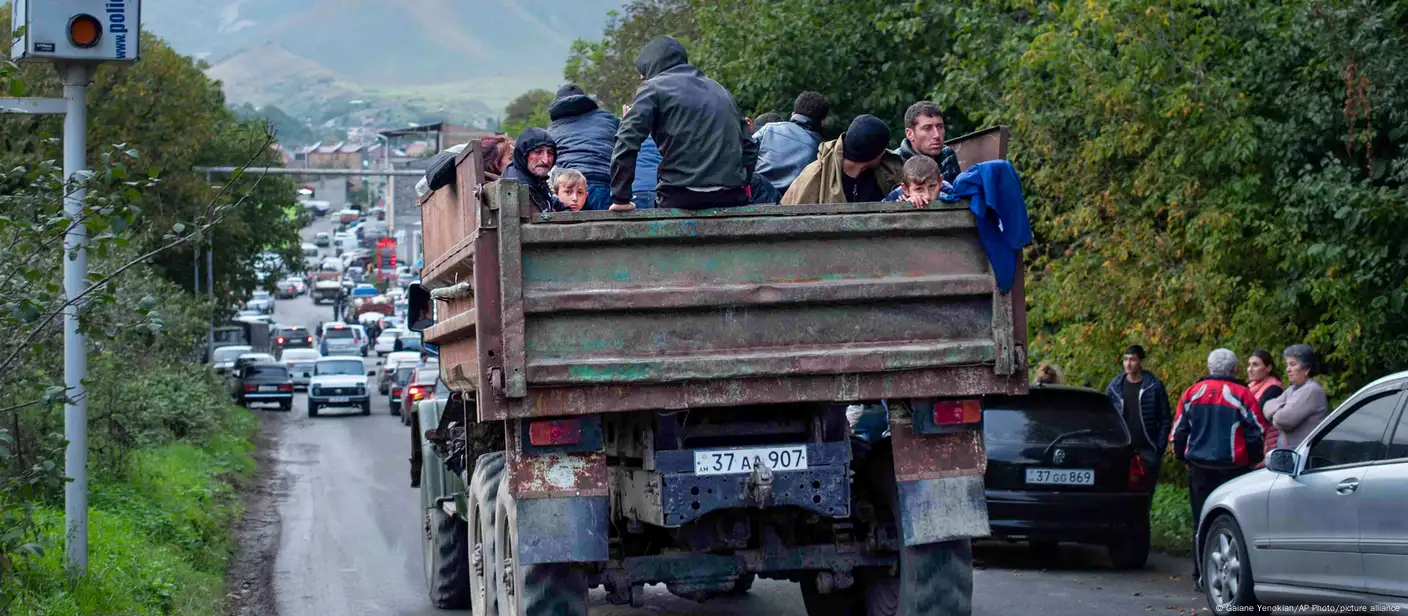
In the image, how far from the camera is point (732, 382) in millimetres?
6738

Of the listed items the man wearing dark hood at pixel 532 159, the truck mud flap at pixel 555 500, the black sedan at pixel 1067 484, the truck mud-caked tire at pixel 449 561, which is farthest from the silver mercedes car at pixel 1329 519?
the truck mud-caked tire at pixel 449 561

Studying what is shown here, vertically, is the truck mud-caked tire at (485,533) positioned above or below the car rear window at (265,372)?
below

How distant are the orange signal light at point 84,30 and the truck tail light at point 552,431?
3640mm

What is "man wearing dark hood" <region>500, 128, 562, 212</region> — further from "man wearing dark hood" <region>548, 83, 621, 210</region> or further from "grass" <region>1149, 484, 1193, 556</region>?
"grass" <region>1149, 484, 1193, 556</region>

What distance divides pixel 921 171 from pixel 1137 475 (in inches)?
213

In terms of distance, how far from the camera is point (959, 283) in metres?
6.94

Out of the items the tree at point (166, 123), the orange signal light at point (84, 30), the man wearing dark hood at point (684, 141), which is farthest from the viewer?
the tree at point (166, 123)

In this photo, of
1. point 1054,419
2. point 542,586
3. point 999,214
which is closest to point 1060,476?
point 1054,419

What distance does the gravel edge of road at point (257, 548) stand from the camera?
11023 millimetres

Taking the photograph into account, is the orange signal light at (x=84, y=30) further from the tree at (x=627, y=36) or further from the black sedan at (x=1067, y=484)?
the tree at (x=627, y=36)

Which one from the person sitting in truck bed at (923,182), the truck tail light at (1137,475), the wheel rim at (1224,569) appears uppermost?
the person sitting in truck bed at (923,182)

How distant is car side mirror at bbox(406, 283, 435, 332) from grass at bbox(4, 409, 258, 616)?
2179 millimetres

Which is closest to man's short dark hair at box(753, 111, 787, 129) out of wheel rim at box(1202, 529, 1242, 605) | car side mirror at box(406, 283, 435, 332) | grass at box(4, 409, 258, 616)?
car side mirror at box(406, 283, 435, 332)

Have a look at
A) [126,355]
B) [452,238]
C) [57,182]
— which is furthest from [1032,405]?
[126,355]
